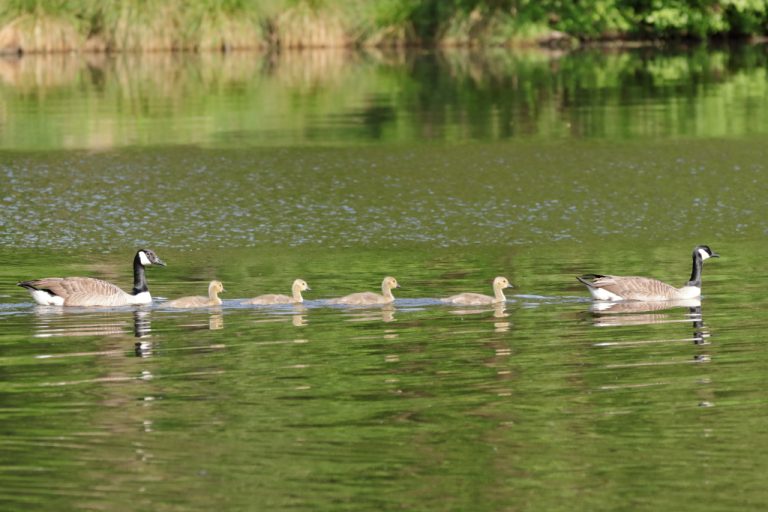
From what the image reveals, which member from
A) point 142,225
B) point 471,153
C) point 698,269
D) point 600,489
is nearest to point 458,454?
point 600,489

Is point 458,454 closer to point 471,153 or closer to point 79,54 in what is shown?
point 471,153

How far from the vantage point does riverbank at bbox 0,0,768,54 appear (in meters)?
73.9

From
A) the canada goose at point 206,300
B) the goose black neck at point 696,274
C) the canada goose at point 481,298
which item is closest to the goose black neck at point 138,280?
the canada goose at point 206,300

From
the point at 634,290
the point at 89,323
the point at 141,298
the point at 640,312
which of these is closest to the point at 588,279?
the point at 634,290

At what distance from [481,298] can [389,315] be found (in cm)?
119

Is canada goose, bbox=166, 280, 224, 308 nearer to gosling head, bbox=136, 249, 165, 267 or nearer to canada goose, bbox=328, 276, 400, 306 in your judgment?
gosling head, bbox=136, 249, 165, 267

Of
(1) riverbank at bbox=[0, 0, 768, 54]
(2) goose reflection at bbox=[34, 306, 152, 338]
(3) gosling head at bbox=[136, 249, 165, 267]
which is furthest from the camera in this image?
(1) riverbank at bbox=[0, 0, 768, 54]

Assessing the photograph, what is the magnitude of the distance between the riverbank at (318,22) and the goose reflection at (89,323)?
53.8m

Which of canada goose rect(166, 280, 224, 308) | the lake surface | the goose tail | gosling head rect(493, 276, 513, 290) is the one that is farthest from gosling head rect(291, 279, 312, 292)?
the goose tail

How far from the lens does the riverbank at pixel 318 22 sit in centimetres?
7394

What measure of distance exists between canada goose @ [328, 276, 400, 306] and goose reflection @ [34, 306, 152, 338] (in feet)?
7.44

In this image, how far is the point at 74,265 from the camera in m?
24.8

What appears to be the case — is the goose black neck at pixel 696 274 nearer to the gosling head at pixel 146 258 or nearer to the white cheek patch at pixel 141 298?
the white cheek patch at pixel 141 298

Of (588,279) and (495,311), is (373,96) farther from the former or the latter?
(495,311)
